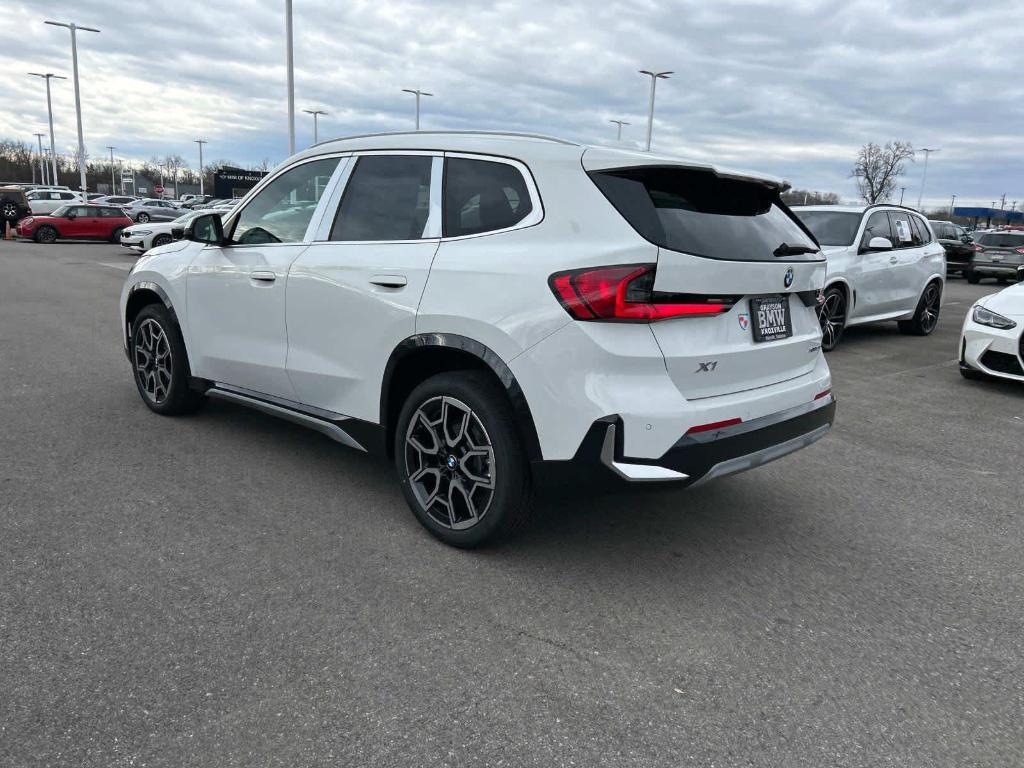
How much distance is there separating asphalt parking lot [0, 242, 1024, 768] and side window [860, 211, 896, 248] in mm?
5332

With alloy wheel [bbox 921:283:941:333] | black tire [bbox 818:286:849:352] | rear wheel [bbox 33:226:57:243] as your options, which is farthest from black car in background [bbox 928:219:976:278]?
rear wheel [bbox 33:226:57:243]

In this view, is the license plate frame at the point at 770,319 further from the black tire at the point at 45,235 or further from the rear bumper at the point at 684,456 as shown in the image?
the black tire at the point at 45,235

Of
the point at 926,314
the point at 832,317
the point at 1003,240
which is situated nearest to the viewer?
the point at 832,317

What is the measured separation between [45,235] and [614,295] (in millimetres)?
31956

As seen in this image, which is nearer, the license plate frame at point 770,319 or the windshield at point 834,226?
the license plate frame at point 770,319

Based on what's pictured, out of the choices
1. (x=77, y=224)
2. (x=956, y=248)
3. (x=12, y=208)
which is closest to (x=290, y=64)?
(x=77, y=224)

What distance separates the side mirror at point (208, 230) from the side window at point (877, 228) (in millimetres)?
7780

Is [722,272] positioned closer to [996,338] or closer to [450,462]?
[450,462]

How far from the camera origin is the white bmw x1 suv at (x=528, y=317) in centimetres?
303

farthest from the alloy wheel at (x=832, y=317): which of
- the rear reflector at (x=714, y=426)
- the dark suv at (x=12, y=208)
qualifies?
the dark suv at (x=12, y=208)

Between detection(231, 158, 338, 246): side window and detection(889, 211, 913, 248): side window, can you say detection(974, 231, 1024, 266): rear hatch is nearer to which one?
detection(889, 211, 913, 248): side window

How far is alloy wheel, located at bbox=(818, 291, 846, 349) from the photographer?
368 inches

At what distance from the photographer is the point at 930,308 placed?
11258 mm

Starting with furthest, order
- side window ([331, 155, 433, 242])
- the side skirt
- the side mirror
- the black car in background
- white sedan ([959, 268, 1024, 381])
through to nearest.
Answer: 1. the black car in background
2. white sedan ([959, 268, 1024, 381])
3. the side mirror
4. the side skirt
5. side window ([331, 155, 433, 242])
